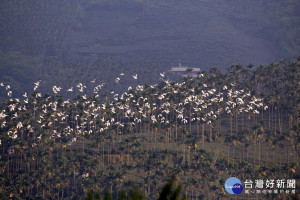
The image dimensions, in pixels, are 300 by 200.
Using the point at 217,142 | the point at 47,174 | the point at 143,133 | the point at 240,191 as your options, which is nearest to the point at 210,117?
the point at 217,142

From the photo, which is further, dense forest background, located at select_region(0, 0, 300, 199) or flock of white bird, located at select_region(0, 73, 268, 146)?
flock of white bird, located at select_region(0, 73, 268, 146)

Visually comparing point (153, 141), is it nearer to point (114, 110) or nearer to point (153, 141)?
point (153, 141)

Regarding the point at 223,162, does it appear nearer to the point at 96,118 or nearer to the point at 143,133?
the point at 143,133

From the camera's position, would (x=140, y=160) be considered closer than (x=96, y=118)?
Yes

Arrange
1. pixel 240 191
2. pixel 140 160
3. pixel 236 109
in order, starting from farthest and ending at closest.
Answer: pixel 236 109 → pixel 140 160 → pixel 240 191

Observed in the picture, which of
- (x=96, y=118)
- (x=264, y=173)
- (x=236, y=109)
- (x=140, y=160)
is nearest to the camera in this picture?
(x=264, y=173)

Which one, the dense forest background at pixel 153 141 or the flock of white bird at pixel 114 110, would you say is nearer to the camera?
the dense forest background at pixel 153 141
